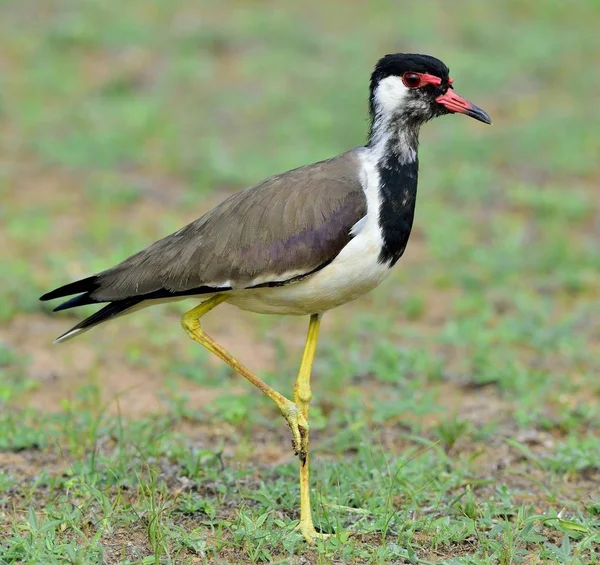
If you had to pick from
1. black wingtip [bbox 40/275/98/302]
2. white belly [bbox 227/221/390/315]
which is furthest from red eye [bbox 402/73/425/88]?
black wingtip [bbox 40/275/98/302]

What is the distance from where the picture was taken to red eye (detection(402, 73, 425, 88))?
14.9ft

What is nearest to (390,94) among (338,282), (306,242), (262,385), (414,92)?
(414,92)

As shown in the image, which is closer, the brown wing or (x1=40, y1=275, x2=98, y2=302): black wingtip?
the brown wing

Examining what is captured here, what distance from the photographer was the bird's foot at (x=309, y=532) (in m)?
4.12

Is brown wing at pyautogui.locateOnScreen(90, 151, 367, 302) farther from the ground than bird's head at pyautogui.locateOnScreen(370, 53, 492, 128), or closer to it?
closer to it

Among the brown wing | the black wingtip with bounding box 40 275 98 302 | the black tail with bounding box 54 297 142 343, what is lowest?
the black tail with bounding box 54 297 142 343

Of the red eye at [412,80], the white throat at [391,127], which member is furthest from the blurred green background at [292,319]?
the red eye at [412,80]

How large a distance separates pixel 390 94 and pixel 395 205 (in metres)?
0.57

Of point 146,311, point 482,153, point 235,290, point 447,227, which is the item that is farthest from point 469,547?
point 482,153

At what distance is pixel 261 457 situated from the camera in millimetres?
5293

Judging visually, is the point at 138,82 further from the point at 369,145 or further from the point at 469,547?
the point at 469,547

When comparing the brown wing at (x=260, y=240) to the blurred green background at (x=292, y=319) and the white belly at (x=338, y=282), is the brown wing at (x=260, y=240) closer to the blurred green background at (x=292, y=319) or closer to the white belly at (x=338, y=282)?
the white belly at (x=338, y=282)

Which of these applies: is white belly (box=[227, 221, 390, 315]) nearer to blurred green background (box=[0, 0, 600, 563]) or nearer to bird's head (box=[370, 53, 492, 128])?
bird's head (box=[370, 53, 492, 128])

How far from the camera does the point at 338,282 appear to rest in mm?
4234
